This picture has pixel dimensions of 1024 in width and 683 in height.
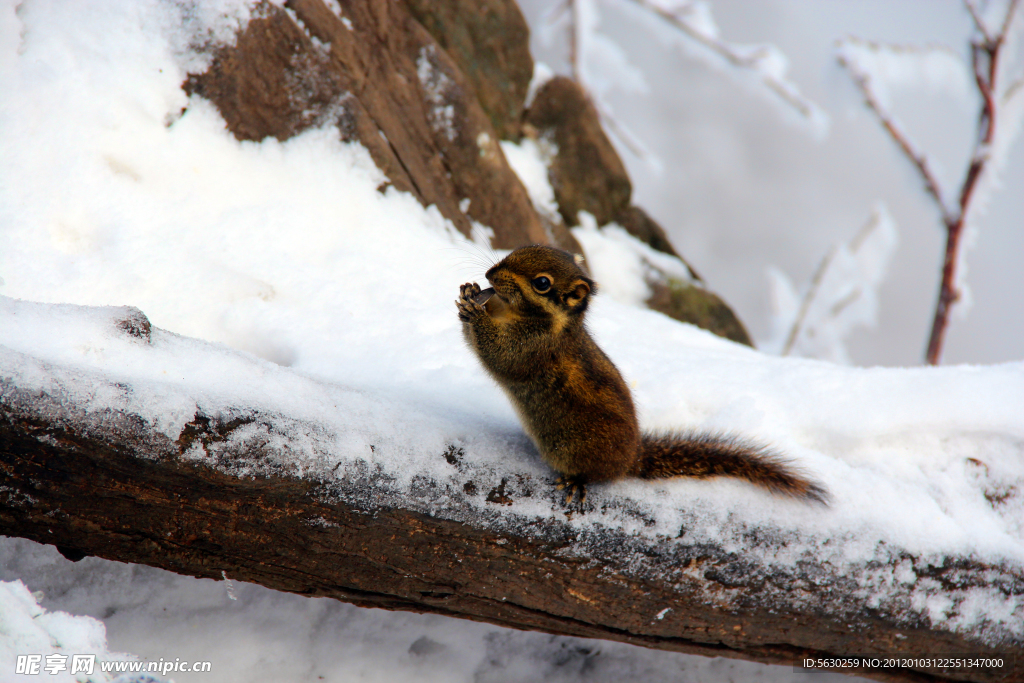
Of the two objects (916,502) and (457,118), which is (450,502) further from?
(457,118)

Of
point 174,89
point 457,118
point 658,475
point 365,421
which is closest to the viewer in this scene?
point 365,421

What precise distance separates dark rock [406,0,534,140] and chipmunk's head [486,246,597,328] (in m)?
3.05

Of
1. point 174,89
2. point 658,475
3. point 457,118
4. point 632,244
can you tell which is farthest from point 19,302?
point 632,244

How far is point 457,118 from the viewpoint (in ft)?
12.7

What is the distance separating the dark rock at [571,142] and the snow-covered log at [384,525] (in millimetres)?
3718

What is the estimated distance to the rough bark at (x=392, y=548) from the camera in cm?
151

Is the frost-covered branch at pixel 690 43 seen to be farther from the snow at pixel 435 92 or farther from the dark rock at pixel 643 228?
the snow at pixel 435 92

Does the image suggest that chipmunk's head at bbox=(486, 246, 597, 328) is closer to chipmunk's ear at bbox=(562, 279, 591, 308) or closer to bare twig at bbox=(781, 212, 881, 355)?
chipmunk's ear at bbox=(562, 279, 591, 308)

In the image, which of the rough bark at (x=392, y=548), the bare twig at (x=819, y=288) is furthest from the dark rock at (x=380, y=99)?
the bare twig at (x=819, y=288)

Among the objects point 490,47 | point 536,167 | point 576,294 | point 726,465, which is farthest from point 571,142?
point 726,465

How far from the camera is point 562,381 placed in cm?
197

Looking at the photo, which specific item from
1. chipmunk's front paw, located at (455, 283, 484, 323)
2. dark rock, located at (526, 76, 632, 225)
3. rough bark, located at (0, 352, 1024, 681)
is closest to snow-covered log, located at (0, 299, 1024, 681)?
rough bark, located at (0, 352, 1024, 681)

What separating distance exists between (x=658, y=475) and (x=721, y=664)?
91 centimetres

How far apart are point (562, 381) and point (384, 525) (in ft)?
2.34
